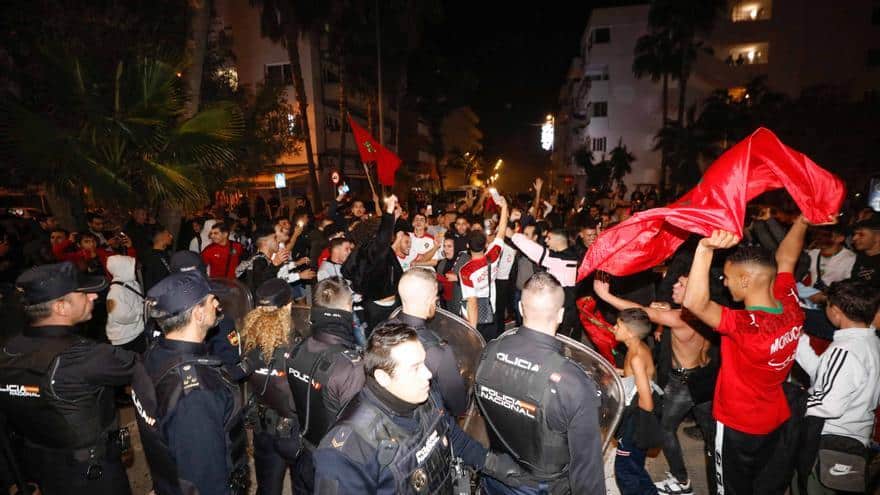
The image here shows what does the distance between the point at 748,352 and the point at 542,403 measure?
63.4 inches

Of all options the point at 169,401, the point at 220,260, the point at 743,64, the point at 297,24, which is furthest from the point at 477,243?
the point at 743,64

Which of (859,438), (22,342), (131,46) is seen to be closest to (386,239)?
(22,342)

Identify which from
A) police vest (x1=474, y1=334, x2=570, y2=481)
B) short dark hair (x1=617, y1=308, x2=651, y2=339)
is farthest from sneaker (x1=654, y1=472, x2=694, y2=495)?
police vest (x1=474, y1=334, x2=570, y2=481)

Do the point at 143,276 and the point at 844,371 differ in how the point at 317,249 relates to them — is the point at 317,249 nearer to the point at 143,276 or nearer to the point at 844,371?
the point at 143,276

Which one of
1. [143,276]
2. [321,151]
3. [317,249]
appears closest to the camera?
[143,276]

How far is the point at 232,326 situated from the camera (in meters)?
4.44

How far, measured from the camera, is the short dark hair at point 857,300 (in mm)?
3053

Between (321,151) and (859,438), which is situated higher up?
(321,151)

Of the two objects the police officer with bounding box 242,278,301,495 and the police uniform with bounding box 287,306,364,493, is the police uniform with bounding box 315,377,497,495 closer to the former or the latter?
the police uniform with bounding box 287,306,364,493

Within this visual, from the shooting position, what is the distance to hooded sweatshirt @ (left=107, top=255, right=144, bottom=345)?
5.23 meters

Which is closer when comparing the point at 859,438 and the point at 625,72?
the point at 859,438

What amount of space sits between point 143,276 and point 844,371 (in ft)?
25.4

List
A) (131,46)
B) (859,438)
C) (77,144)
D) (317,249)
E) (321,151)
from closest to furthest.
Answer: (859,438)
(77,144)
(317,249)
(131,46)
(321,151)

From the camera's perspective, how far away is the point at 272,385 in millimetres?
3281
